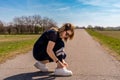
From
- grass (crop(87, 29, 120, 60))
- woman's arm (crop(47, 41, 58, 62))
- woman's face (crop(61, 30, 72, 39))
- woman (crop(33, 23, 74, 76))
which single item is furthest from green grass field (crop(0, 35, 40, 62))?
grass (crop(87, 29, 120, 60))

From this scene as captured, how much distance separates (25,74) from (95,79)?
5.37ft

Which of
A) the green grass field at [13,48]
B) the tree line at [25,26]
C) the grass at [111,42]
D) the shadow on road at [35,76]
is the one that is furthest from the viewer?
the tree line at [25,26]

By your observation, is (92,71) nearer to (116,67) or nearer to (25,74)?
(116,67)

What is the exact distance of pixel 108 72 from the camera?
20.4ft

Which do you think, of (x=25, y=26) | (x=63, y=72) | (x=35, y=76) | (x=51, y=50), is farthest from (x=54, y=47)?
(x=25, y=26)

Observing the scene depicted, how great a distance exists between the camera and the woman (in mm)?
5598

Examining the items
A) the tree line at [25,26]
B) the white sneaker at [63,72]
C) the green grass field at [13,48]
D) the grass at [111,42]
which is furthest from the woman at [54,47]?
the tree line at [25,26]

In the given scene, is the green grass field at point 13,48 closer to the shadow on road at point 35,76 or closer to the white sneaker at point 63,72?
the shadow on road at point 35,76

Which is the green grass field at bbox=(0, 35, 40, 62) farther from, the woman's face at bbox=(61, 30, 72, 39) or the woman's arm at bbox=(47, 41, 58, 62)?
the woman's face at bbox=(61, 30, 72, 39)

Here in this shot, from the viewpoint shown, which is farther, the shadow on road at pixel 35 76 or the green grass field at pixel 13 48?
the green grass field at pixel 13 48

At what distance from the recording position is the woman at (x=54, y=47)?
5.60m

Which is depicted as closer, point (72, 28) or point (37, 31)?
point (72, 28)

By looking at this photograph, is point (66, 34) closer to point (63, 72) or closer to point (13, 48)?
point (63, 72)

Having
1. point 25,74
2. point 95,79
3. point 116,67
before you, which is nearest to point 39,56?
point 25,74
